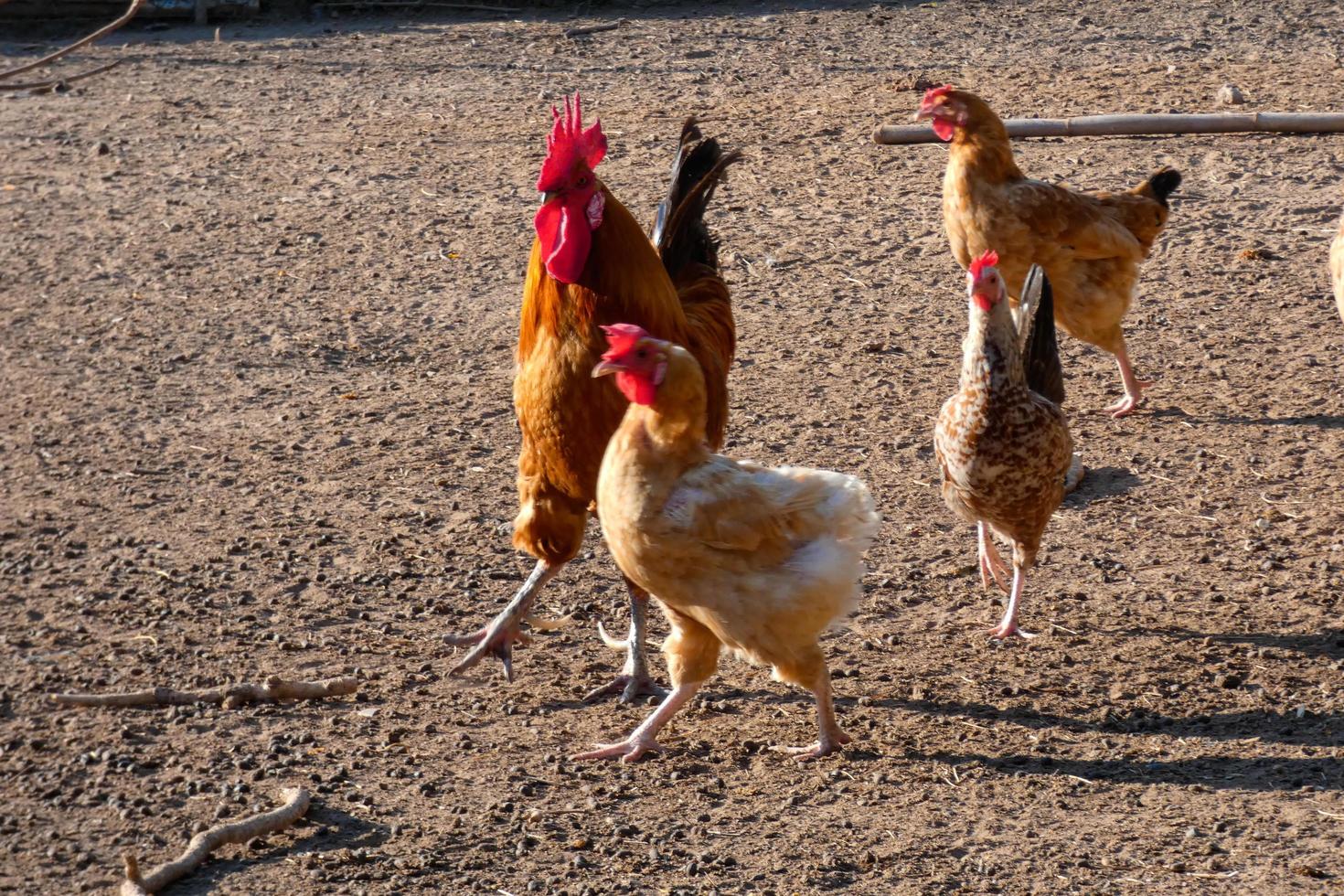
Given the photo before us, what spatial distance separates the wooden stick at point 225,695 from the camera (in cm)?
473

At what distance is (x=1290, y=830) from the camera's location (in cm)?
398

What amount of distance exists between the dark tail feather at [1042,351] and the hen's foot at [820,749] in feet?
5.14

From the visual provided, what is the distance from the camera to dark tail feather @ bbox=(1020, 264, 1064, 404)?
529 centimetres

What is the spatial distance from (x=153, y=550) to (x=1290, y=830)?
4.29 m

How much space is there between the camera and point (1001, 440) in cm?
493

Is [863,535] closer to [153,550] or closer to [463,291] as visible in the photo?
[153,550]

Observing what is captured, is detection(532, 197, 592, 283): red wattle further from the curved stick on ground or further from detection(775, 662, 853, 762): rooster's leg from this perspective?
the curved stick on ground

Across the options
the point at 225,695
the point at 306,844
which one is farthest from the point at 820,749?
the point at 225,695

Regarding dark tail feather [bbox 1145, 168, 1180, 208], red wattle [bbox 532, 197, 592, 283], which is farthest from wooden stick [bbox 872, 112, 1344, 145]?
red wattle [bbox 532, 197, 592, 283]

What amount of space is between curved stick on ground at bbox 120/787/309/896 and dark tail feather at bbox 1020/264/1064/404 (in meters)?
2.94

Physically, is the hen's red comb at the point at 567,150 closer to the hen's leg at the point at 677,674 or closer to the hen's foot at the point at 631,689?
the hen's leg at the point at 677,674

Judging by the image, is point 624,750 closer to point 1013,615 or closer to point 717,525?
point 717,525

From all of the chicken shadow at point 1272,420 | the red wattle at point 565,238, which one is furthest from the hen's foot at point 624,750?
the chicken shadow at point 1272,420

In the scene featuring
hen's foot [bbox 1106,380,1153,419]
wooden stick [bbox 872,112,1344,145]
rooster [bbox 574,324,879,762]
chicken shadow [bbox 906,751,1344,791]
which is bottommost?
chicken shadow [bbox 906,751,1344,791]
